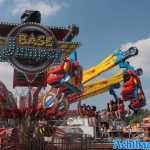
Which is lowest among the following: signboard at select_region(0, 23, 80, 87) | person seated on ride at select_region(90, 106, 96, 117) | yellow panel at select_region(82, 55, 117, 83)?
person seated on ride at select_region(90, 106, 96, 117)

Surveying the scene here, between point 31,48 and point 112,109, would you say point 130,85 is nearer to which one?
point 112,109

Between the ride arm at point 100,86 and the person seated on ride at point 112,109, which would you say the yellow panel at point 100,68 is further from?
the person seated on ride at point 112,109

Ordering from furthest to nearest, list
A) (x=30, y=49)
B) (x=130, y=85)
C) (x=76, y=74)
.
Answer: (x=130, y=85), (x=76, y=74), (x=30, y=49)

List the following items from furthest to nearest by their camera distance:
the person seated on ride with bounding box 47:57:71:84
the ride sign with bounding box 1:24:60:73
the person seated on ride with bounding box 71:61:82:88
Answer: the person seated on ride with bounding box 47:57:71:84 → the person seated on ride with bounding box 71:61:82:88 → the ride sign with bounding box 1:24:60:73

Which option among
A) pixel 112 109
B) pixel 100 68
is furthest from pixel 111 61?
pixel 112 109

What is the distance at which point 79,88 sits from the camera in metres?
44.2

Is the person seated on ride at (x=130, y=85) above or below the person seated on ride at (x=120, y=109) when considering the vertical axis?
above

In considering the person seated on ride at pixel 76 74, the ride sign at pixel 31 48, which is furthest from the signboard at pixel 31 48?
the person seated on ride at pixel 76 74

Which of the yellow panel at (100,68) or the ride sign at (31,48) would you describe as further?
the yellow panel at (100,68)

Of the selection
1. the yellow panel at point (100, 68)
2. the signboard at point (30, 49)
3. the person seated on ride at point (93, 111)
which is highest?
the yellow panel at point (100, 68)

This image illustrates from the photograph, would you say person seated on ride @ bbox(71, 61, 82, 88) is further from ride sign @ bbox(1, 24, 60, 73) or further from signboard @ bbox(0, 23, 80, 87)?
ride sign @ bbox(1, 24, 60, 73)

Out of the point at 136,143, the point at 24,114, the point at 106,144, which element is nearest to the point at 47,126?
the point at 24,114

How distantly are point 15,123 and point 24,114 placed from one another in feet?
4.47

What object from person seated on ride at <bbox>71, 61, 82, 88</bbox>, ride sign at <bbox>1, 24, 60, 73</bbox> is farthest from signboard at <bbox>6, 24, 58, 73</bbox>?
person seated on ride at <bbox>71, 61, 82, 88</bbox>
